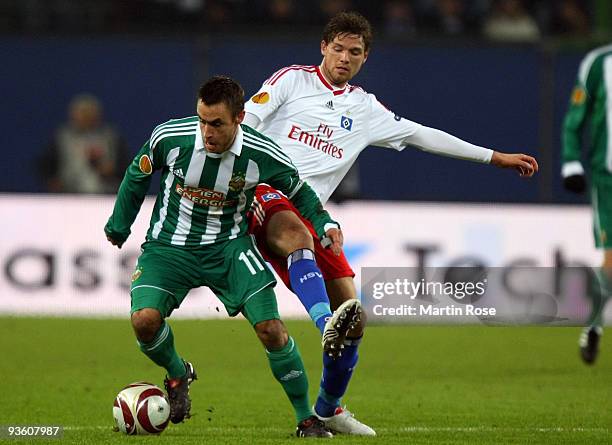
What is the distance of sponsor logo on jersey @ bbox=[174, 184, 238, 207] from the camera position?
261 inches

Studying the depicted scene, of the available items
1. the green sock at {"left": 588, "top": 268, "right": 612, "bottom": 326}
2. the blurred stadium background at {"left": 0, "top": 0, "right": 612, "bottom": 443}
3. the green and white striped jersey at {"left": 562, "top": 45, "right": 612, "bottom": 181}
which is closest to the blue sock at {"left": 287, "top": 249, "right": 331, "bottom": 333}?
the green and white striped jersey at {"left": 562, "top": 45, "right": 612, "bottom": 181}

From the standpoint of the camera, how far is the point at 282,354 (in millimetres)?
6535

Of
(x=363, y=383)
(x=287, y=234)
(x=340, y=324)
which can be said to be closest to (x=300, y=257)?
(x=287, y=234)

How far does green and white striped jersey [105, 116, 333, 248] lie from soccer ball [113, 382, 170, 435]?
29.9 inches

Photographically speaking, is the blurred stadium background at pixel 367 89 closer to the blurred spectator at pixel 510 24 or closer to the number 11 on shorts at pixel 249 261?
the blurred spectator at pixel 510 24

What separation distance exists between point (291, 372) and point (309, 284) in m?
0.44

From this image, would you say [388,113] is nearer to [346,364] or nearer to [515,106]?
[346,364]

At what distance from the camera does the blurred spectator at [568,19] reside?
16.6 m

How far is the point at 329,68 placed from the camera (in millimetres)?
7344

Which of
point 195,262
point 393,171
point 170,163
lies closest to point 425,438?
point 195,262

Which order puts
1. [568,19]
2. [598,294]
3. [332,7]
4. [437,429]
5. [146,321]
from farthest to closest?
[568,19] < [332,7] < [598,294] < [437,429] < [146,321]

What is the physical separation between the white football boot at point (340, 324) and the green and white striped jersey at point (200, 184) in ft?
1.99

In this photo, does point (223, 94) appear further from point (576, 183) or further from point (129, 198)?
point (576, 183)

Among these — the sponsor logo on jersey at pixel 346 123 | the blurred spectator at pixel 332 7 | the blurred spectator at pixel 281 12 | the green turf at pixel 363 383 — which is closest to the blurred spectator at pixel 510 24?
the blurred spectator at pixel 332 7
